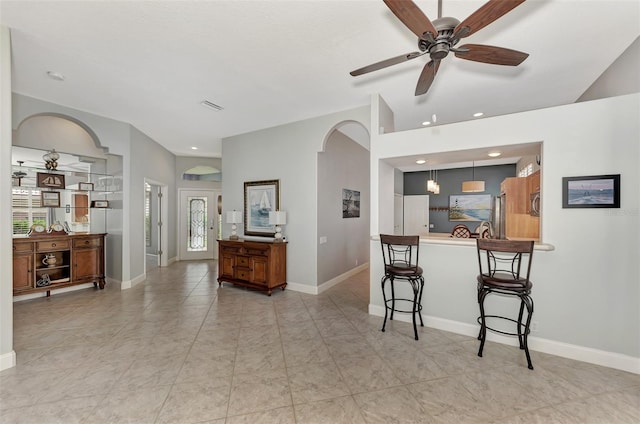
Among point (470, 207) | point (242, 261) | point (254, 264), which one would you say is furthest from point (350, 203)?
point (470, 207)

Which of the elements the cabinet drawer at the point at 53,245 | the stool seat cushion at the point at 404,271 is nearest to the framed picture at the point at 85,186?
the cabinet drawer at the point at 53,245

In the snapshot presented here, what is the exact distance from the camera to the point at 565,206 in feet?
8.45

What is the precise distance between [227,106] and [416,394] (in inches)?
165

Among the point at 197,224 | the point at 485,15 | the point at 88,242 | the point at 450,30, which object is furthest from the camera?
the point at 197,224

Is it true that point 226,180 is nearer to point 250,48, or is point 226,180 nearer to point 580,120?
point 250,48

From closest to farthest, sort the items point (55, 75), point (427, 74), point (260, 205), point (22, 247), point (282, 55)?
1. point (427, 74)
2. point (282, 55)
3. point (55, 75)
4. point (22, 247)
5. point (260, 205)

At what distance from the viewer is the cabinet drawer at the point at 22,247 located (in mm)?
3823

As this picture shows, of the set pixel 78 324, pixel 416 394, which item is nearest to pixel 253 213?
pixel 78 324

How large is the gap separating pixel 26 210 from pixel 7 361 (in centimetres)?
354

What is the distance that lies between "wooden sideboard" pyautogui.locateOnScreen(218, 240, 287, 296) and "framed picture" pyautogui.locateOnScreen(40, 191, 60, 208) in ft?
9.07

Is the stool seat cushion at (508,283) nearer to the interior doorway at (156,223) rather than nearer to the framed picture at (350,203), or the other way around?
the framed picture at (350,203)

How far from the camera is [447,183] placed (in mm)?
8336

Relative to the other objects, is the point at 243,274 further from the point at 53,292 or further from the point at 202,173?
the point at 202,173

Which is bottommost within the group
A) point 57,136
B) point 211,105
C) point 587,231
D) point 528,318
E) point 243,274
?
point 243,274
